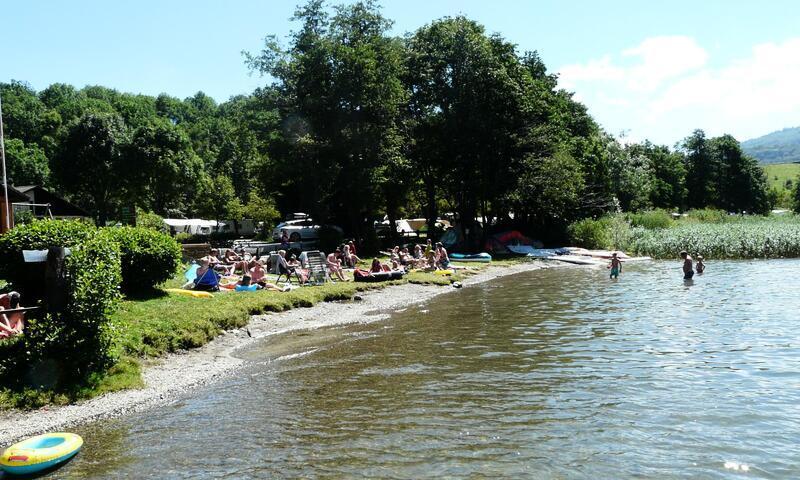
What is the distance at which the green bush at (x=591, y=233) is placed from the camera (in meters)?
50.9

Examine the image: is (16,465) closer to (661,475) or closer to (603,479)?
(603,479)

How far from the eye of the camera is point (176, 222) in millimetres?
67125

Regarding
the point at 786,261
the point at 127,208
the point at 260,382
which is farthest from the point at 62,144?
the point at 786,261

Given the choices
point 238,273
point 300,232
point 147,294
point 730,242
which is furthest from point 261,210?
point 147,294

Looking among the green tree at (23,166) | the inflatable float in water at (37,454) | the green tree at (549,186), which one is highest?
the green tree at (23,166)

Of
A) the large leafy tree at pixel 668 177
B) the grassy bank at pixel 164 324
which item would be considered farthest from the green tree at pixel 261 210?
the large leafy tree at pixel 668 177

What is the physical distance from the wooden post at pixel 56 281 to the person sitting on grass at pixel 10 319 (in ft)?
2.92

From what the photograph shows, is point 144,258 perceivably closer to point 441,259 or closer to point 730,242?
point 441,259

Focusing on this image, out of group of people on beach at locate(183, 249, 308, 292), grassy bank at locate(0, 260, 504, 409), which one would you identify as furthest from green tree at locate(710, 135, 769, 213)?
grassy bank at locate(0, 260, 504, 409)

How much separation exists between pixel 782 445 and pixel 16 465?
10.8 metres

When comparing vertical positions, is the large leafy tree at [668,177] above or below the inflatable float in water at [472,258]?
above

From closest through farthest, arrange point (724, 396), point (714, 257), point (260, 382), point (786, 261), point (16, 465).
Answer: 1. point (16, 465)
2. point (724, 396)
3. point (260, 382)
4. point (786, 261)
5. point (714, 257)

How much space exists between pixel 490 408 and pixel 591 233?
43479 mm

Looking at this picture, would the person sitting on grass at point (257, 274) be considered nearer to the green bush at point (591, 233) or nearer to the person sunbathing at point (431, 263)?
the person sunbathing at point (431, 263)
